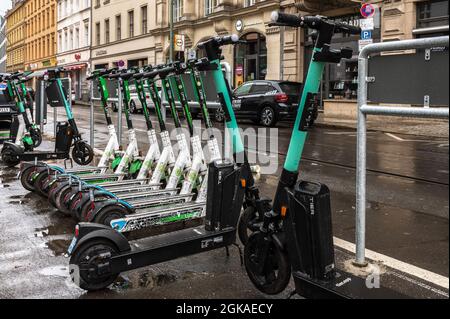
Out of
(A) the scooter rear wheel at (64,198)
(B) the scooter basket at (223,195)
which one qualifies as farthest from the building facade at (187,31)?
(B) the scooter basket at (223,195)

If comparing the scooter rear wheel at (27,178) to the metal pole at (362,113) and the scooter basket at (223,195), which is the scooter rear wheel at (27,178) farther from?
the metal pole at (362,113)

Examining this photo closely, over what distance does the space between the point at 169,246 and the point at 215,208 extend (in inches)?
19.5

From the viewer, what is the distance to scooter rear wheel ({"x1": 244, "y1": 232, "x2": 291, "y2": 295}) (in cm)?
320

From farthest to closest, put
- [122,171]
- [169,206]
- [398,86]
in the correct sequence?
1. [122,171]
2. [169,206]
3. [398,86]

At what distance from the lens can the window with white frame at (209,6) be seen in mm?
31138

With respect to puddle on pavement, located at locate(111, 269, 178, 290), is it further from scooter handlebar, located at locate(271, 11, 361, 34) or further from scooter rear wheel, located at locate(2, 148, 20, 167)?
scooter rear wheel, located at locate(2, 148, 20, 167)

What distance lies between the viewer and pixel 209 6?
1246 inches

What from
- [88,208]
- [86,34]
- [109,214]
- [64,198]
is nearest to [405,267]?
[109,214]

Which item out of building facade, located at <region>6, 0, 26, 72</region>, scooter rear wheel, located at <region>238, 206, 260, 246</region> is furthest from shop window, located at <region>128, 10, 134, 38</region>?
scooter rear wheel, located at <region>238, 206, 260, 246</region>

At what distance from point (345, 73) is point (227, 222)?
19886mm
